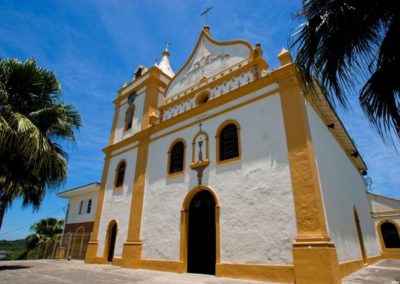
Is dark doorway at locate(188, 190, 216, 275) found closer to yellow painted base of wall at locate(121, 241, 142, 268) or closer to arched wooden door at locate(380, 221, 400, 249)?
yellow painted base of wall at locate(121, 241, 142, 268)

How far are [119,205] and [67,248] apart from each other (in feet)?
23.1

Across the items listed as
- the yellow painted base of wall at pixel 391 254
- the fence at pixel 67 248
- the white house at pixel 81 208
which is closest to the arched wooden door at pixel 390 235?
the yellow painted base of wall at pixel 391 254

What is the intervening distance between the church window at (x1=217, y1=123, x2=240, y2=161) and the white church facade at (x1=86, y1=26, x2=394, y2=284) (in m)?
0.05

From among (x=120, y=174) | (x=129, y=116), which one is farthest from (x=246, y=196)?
(x=129, y=116)

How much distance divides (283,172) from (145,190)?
6804 millimetres

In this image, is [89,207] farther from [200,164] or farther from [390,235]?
[390,235]

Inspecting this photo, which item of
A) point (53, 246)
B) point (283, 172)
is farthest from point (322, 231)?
point (53, 246)

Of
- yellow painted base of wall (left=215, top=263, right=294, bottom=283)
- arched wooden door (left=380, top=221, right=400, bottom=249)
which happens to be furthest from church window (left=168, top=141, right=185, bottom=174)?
arched wooden door (left=380, top=221, right=400, bottom=249)

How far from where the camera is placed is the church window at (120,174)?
1409cm

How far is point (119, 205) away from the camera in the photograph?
13172 mm

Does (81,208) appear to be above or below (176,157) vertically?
below

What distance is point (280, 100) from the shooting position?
884cm

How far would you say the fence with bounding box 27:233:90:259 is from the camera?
53.9 ft

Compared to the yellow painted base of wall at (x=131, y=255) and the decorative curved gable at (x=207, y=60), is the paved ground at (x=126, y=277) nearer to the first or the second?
the yellow painted base of wall at (x=131, y=255)
